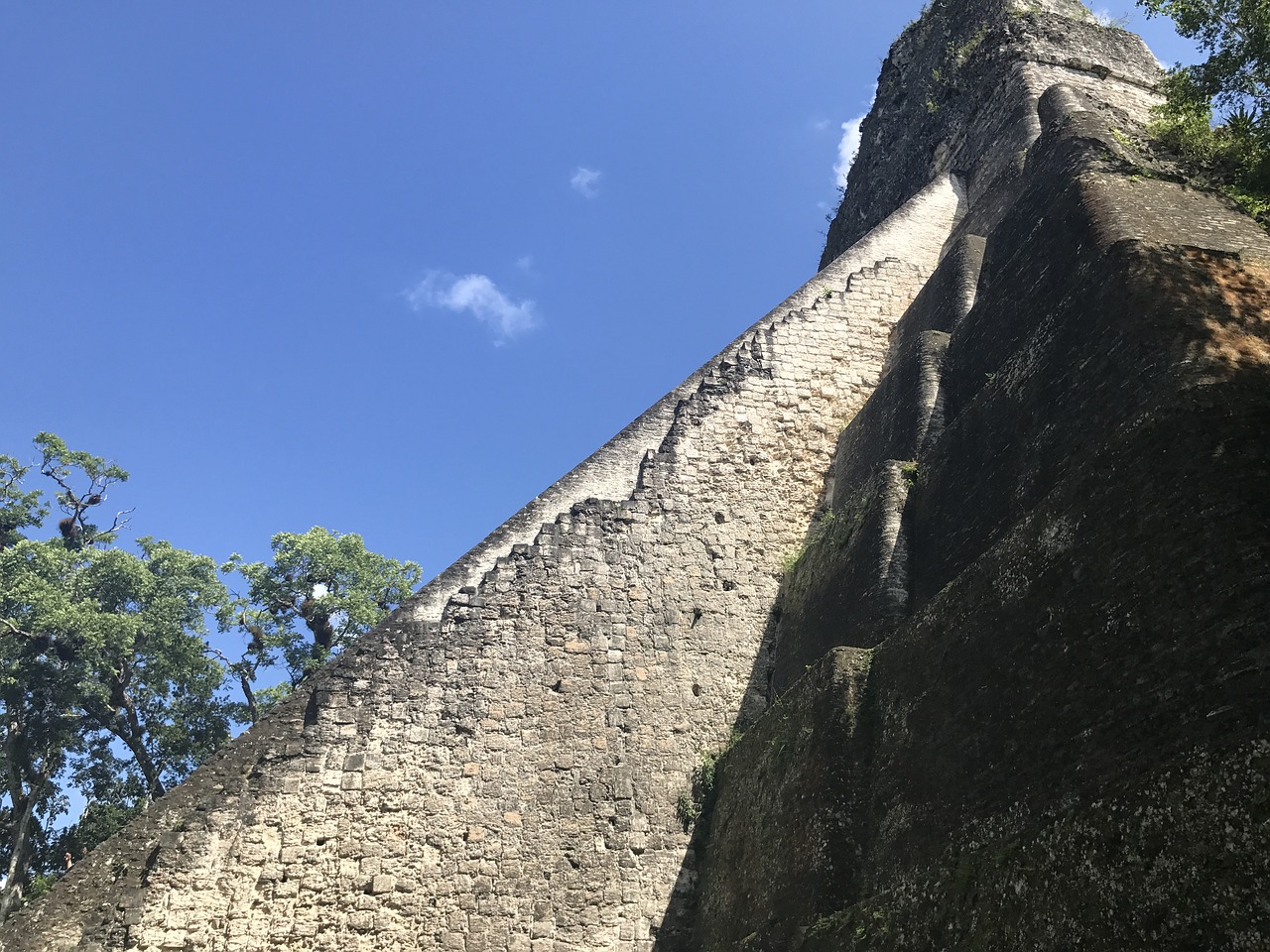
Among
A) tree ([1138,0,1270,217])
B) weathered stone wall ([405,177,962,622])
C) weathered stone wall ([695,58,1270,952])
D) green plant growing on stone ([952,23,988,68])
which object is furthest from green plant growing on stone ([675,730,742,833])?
green plant growing on stone ([952,23,988,68])

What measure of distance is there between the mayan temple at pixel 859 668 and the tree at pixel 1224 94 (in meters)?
0.63

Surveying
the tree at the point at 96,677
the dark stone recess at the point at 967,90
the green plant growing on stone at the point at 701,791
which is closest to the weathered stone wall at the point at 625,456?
the dark stone recess at the point at 967,90

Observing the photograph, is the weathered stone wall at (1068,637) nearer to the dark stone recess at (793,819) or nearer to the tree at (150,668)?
the dark stone recess at (793,819)

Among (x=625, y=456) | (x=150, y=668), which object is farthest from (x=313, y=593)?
(x=625, y=456)

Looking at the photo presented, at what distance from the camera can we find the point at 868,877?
5.11m

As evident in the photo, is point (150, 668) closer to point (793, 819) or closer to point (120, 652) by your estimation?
point (120, 652)

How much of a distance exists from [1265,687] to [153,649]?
20847 mm

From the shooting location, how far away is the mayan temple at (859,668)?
371 centimetres

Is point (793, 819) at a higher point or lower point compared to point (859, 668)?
lower

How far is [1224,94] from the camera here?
8008 mm

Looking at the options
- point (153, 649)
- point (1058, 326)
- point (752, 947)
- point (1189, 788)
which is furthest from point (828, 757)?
point (153, 649)

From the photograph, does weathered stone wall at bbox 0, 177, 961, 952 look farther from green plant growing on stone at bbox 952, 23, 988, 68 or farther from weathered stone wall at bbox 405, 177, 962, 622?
green plant growing on stone at bbox 952, 23, 988, 68

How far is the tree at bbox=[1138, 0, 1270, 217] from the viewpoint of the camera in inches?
292

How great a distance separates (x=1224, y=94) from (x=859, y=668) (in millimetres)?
6138
